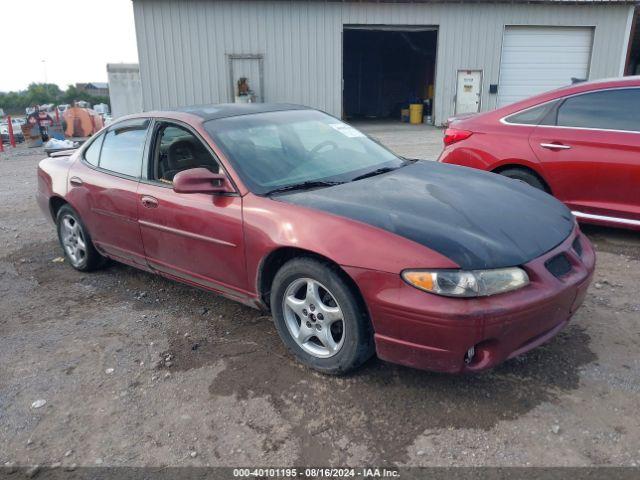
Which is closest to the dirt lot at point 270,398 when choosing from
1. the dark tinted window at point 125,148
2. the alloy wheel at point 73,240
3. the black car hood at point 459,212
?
the black car hood at point 459,212

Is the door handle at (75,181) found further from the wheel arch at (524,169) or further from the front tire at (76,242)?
the wheel arch at (524,169)

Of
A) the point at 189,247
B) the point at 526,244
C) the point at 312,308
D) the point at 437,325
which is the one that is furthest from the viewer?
the point at 189,247

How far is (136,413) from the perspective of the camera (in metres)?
2.94

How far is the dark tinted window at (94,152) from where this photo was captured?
187 inches

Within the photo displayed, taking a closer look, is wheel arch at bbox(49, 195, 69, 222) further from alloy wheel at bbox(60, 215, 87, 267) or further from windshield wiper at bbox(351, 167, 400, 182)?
windshield wiper at bbox(351, 167, 400, 182)

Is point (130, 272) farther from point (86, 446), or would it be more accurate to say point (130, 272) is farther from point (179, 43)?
point (179, 43)

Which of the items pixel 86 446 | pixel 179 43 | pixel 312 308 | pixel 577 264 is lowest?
pixel 86 446

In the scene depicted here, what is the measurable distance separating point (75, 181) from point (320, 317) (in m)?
2.89

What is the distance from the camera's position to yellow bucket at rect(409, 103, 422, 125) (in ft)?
66.7

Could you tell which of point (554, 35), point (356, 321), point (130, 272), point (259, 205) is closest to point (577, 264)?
point (356, 321)

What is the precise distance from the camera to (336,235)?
115 inches

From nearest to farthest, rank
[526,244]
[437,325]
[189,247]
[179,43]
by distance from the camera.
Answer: [437,325] < [526,244] < [189,247] < [179,43]

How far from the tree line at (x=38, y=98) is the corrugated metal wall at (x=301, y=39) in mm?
46680

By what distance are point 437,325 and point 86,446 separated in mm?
1803
